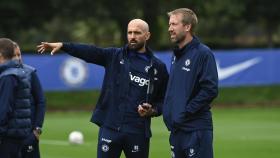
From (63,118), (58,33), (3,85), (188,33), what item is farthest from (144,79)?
(58,33)

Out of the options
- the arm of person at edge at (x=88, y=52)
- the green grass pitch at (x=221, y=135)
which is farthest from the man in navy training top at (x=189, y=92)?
the green grass pitch at (x=221, y=135)

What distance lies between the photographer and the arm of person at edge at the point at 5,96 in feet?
30.0

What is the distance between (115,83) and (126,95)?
204 mm

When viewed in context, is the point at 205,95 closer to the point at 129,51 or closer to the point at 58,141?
the point at 129,51

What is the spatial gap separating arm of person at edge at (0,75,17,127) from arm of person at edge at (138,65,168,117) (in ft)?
5.13

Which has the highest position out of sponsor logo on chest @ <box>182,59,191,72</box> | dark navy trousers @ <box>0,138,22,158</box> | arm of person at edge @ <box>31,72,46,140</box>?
sponsor logo on chest @ <box>182,59,191,72</box>

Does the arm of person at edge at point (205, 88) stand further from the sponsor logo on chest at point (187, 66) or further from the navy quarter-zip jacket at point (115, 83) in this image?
the navy quarter-zip jacket at point (115, 83)

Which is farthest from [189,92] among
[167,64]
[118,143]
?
[167,64]

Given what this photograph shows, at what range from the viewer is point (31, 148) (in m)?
10.9

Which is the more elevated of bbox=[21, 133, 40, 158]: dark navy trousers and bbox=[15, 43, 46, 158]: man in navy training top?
bbox=[15, 43, 46, 158]: man in navy training top

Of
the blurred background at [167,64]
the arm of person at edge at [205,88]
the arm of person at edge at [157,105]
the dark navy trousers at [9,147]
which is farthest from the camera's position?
the blurred background at [167,64]

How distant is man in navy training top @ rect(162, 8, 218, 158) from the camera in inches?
355

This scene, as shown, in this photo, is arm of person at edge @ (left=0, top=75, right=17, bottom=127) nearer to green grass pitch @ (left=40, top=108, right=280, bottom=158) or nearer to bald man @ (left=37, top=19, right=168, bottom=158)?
bald man @ (left=37, top=19, right=168, bottom=158)

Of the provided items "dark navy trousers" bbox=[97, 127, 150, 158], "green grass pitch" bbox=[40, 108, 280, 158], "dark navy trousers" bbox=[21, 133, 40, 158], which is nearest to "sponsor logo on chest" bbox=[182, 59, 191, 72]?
Answer: "dark navy trousers" bbox=[97, 127, 150, 158]
